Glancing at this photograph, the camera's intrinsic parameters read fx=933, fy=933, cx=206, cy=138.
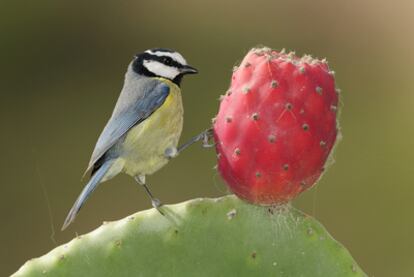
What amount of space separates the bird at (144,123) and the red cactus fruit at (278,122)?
1.47 ft

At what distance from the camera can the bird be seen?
1667 mm

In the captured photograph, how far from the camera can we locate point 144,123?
1752 mm

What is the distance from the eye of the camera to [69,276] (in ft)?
4.28

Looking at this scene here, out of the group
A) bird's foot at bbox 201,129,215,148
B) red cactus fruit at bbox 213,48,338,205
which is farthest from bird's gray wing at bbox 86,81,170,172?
red cactus fruit at bbox 213,48,338,205

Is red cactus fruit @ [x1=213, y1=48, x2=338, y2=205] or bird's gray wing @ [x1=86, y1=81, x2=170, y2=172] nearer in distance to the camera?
red cactus fruit @ [x1=213, y1=48, x2=338, y2=205]

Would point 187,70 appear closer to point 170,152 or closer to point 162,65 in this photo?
point 162,65

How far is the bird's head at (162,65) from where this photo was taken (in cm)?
171

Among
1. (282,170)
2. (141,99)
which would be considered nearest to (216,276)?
(282,170)

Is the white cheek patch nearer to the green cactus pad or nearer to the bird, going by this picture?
the bird

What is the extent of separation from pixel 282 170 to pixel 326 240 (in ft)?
0.52

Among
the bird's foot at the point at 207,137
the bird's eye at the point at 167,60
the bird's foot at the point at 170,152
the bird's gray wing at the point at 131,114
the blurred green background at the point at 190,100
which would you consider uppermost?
the bird's eye at the point at 167,60

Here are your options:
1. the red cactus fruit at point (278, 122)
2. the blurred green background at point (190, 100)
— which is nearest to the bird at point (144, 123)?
the red cactus fruit at point (278, 122)

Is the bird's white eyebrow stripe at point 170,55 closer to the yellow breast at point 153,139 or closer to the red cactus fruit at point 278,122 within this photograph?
the yellow breast at point 153,139

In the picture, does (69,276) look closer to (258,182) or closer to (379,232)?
(258,182)
